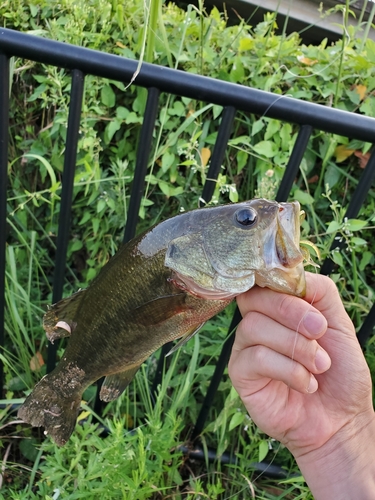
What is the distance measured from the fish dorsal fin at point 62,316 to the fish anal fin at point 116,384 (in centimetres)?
18

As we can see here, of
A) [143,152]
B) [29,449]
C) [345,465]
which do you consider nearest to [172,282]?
[143,152]

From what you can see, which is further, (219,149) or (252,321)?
(219,149)

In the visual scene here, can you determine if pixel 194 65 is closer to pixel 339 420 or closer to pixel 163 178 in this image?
pixel 163 178

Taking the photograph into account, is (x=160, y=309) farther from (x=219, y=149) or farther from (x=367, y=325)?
(x=367, y=325)

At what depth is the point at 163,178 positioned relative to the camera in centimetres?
196

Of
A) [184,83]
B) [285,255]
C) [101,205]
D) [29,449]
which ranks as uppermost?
[184,83]

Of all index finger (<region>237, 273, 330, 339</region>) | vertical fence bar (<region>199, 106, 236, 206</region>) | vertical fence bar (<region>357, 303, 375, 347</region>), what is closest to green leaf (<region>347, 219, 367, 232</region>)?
vertical fence bar (<region>357, 303, 375, 347</region>)

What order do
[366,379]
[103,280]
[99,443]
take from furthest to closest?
[99,443] < [366,379] < [103,280]

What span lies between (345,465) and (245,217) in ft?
2.50

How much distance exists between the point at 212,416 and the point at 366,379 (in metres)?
1.03

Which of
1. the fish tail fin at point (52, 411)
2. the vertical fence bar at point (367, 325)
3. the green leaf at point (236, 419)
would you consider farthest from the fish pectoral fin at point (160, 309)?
the vertical fence bar at point (367, 325)

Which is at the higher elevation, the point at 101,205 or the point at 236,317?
the point at 101,205

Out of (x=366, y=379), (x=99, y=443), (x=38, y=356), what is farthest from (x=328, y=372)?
(x=38, y=356)

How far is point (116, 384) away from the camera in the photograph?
1.16m
